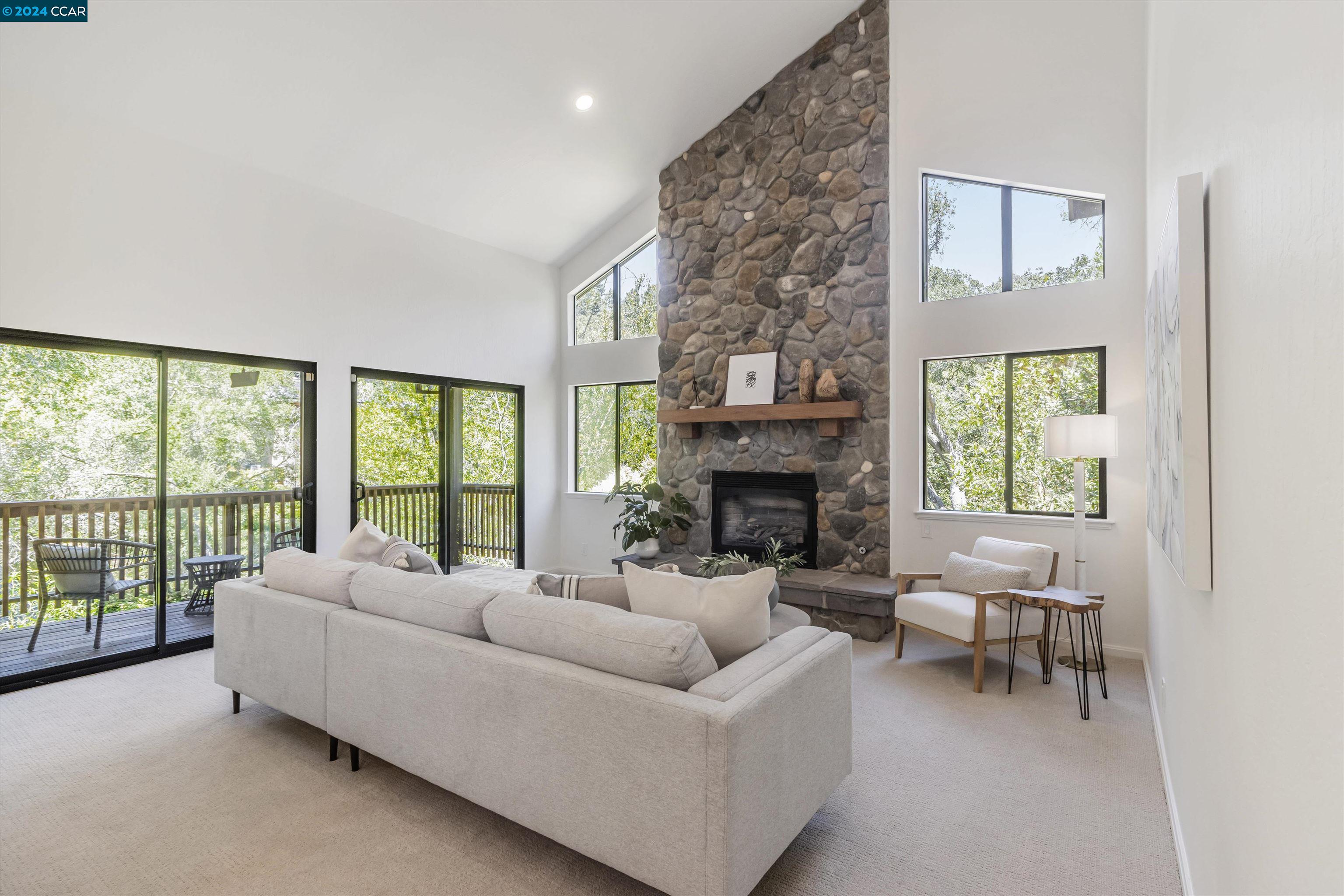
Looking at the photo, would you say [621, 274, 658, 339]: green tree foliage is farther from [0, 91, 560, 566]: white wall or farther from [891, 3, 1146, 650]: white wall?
[891, 3, 1146, 650]: white wall

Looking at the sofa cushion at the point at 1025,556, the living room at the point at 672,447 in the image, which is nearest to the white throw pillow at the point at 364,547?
the living room at the point at 672,447

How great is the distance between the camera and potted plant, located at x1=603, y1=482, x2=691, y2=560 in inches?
237

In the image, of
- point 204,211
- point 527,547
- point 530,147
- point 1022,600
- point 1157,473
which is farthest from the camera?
point 527,547

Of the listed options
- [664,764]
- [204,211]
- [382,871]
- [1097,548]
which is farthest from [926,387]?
[204,211]

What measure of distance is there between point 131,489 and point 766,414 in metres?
4.39

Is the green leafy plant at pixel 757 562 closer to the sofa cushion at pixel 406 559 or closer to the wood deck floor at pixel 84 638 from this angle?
the sofa cushion at pixel 406 559

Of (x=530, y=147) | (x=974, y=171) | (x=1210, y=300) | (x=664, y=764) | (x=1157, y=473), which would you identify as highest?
(x=530, y=147)

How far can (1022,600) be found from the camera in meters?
3.63

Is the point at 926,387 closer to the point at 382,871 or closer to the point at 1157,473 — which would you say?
the point at 1157,473

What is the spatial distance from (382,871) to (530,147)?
5.05 meters

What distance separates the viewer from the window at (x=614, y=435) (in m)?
6.76

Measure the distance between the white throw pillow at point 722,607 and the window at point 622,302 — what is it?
181 inches

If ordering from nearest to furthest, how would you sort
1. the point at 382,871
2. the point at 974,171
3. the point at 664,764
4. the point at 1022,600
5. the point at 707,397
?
1. the point at 664,764
2. the point at 382,871
3. the point at 1022,600
4. the point at 974,171
5. the point at 707,397

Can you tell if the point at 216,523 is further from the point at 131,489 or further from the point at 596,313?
the point at 596,313
